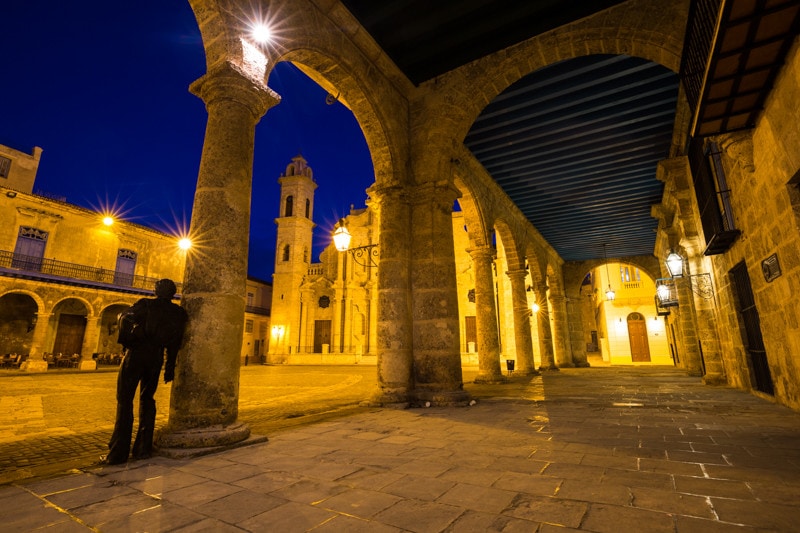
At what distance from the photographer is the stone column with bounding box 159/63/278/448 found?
327 cm

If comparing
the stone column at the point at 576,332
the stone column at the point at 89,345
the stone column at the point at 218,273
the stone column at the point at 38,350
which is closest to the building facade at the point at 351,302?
the stone column at the point at 576,332

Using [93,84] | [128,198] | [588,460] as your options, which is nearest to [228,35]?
[588,460]

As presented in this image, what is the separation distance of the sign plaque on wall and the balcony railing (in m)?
24.8

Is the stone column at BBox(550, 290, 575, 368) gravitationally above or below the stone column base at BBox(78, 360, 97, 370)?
above

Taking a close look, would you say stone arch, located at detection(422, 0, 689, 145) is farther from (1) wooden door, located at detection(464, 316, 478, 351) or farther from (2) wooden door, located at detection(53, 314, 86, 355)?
(2) wooden door, located at detection(53, 314, 86, 355)

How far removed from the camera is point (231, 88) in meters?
3.89

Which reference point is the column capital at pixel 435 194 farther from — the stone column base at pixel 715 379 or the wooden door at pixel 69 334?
the wooden door at pixel 69 334

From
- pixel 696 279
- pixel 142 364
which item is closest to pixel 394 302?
pixel 142 364

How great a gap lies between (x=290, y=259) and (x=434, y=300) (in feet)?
83.8

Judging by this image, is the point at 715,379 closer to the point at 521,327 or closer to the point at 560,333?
the point at 521,327

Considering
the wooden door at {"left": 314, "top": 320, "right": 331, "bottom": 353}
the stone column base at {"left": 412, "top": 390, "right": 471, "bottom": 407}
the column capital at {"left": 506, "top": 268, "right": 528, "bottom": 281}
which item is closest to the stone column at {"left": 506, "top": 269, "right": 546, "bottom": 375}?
the column capital at {"left": 506, "top": 268, "right": 528, "bottom": 281}

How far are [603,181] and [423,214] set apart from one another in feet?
23.0

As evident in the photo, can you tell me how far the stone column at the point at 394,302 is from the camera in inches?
230

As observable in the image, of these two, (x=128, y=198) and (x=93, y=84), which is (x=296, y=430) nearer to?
(x=93, y=84)
